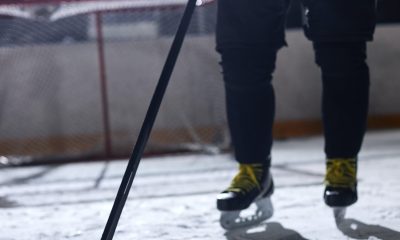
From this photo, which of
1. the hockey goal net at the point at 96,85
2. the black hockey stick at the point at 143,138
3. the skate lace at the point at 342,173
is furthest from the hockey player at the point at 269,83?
the hockey goal net at the point at 96,85

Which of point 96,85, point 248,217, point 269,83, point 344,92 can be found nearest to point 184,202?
point 248,217

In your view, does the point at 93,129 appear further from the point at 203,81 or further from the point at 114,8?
the point at 114,8

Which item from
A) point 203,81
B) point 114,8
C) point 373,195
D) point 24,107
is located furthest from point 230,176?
point 24,107

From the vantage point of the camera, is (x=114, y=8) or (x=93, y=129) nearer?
(x=114, y=8)

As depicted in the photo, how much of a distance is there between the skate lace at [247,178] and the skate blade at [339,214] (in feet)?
0.57

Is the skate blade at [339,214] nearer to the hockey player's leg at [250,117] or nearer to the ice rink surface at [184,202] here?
the ice rink surface at [184,202]

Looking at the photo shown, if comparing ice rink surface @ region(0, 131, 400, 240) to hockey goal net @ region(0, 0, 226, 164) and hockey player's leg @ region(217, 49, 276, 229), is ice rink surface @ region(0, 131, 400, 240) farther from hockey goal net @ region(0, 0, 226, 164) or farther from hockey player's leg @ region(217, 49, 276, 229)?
hockey goal net @ region(0, 0, 226, 164)

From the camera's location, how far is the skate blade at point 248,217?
54.1 inches

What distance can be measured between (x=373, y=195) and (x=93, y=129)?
2.49m

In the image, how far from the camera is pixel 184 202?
1707 mm

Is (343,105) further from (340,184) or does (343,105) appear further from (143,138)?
(143,138)

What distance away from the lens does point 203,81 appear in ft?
12.8

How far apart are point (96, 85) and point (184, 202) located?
2.35m

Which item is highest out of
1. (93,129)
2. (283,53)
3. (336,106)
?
(336,106)
